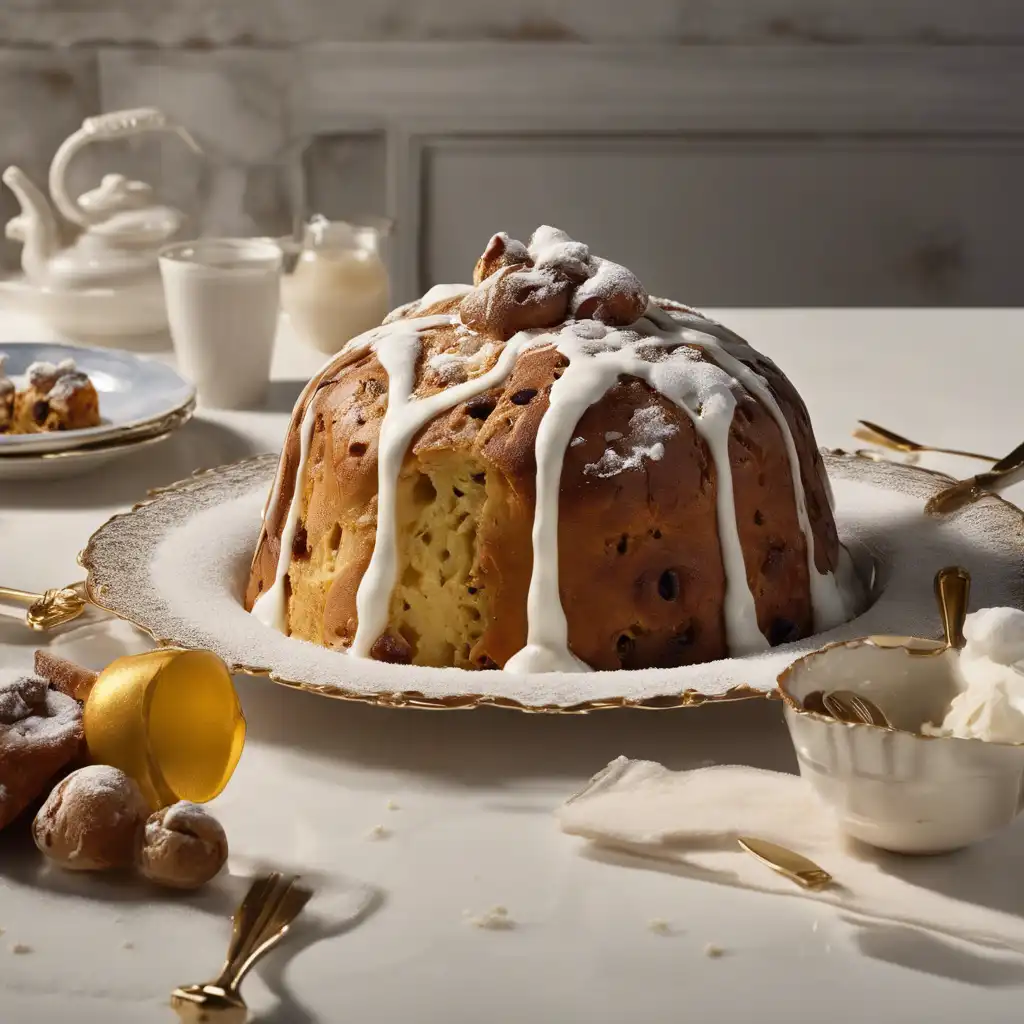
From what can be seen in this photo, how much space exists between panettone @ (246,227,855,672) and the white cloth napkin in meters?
0.20

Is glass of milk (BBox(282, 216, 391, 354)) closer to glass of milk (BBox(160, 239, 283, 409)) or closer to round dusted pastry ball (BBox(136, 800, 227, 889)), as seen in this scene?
glass of milk (BBox(160, 239, 283, 409))

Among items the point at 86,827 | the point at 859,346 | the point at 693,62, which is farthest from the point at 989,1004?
the point at 693,62

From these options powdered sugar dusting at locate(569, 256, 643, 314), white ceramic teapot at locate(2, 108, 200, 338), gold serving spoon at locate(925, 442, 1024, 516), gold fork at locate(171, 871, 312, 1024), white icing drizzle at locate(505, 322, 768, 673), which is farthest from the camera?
white ceramic teapot at locate(2, 108, 200, 338)

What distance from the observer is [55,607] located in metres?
1.30

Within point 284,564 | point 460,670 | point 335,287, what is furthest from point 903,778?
point 335,287

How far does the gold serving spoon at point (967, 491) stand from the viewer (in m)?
1.47

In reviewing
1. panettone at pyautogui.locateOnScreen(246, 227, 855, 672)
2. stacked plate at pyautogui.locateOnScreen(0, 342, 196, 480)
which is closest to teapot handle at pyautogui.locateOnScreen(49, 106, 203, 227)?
stacked plate at pyautogui.locateOnScreen(0, 342, 196, 480)

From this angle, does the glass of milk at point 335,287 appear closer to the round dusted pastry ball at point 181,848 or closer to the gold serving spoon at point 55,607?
the gold serving spoon at point 55,607

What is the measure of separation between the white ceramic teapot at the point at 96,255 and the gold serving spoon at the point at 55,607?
1.26m

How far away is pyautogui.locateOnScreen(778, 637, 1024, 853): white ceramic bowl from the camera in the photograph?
86cm

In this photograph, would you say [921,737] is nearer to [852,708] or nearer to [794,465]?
[852,708]

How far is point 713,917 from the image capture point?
33.8 inches

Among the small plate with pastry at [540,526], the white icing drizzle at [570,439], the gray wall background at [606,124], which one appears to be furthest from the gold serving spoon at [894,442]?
the gray wall background at [606,124]

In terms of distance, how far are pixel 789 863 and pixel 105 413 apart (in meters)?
1.26
